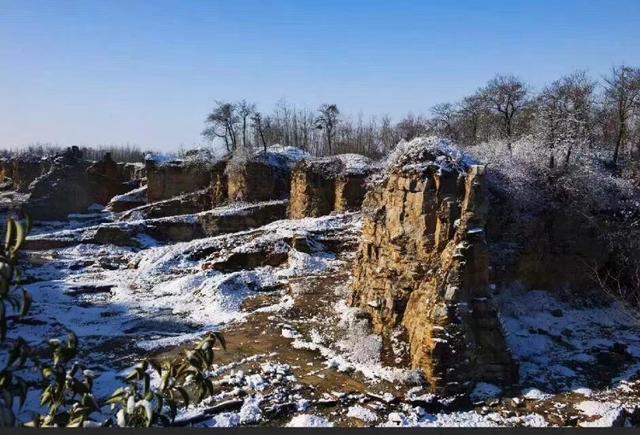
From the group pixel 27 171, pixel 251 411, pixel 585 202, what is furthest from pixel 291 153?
pixel 27 171

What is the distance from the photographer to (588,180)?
66.9ft

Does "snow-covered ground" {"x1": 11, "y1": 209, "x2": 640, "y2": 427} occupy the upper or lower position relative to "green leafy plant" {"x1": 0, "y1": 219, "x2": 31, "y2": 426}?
lower

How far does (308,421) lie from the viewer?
394 inches

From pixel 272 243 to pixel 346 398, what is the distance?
12.7m

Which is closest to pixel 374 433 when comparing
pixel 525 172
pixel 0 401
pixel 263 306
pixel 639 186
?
pixel 0 401

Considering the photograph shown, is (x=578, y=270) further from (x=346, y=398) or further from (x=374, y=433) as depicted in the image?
(x=374, y=433)

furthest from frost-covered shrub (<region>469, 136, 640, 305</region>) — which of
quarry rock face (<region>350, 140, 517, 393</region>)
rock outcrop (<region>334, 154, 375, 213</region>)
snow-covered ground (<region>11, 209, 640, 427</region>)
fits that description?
rock outcrop (<region>334, 154, 375, 213</region>)

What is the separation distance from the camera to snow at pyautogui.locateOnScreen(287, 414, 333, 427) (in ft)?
32.3

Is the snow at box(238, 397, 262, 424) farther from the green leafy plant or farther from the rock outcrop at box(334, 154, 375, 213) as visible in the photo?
the rock outcrop at box(334, 154, 375, 213)

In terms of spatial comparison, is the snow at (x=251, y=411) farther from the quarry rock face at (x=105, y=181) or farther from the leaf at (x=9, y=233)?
the quarry rock face at (x=105, y=181)

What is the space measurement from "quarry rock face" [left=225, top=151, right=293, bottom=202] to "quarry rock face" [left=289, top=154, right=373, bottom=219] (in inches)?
→ 174

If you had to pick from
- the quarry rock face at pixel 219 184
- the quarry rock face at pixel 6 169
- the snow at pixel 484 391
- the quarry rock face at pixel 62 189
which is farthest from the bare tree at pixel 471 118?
the quarry rock face at pixel 6 169

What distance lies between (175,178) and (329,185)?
55.0ft

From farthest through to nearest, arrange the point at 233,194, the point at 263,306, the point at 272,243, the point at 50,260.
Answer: the point at 233,194 → the point at 50,260 → the point at 272,243 → the point at 263,306
